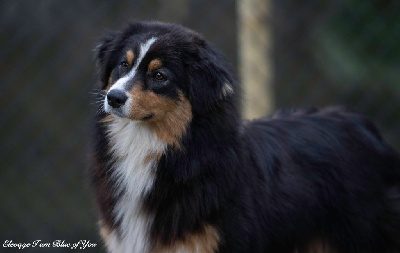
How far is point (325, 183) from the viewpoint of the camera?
3465 mm

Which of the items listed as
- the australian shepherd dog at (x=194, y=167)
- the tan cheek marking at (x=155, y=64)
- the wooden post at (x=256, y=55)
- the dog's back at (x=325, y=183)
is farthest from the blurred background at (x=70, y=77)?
the tan cheek marking at (x=155, y=64)

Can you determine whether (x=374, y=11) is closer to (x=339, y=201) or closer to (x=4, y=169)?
(x=339, y=201)

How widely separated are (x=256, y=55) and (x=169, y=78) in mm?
1786

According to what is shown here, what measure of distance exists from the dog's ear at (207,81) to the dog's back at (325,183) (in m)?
0.35

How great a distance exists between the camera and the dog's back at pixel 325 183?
3.30 metres

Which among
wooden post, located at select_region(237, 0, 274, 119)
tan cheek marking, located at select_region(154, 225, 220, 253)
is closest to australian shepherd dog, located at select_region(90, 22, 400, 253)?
tan cheek marking, located at select_region(154, 225, 220, 253)

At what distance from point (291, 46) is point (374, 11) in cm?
124

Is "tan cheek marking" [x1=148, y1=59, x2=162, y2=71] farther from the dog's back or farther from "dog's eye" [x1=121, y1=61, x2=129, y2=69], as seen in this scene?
the dog's back

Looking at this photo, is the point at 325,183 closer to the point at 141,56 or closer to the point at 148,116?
the point at 148,116

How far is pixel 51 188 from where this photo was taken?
19.0ft

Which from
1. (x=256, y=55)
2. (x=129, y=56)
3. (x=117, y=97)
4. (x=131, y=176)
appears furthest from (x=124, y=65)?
(x=256, y=55)

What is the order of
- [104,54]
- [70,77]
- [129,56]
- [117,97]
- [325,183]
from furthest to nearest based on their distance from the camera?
[70,77]
[325,183]
[104,54]
[129,56]
[117,97]

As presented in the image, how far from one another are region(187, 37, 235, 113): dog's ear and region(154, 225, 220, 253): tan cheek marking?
0.58 meters

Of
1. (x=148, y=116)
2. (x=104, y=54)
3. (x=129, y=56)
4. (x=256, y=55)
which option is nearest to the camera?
(x=148, y=116)
